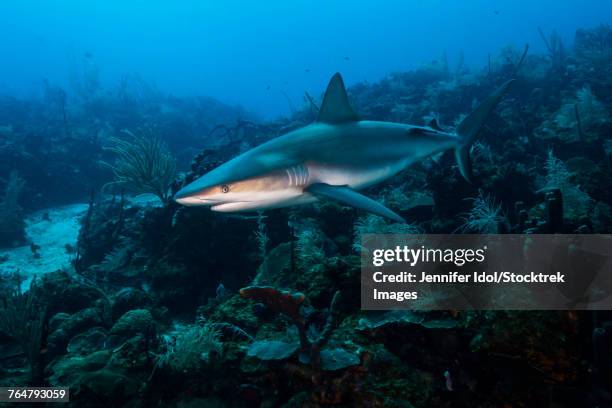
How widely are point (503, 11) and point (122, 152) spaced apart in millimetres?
195826

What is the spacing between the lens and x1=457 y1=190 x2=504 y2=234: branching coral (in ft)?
15.9

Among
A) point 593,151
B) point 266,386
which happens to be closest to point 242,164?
point 266,386

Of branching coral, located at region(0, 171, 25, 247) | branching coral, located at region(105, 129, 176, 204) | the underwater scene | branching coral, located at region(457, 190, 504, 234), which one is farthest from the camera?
branching coral, located at region(0, 171, 25, 247)

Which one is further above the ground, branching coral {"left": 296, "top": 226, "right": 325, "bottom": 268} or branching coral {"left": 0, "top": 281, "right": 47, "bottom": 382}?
branching coral {"left": 296, "top": 226, "right": 325, "bottom": 268}

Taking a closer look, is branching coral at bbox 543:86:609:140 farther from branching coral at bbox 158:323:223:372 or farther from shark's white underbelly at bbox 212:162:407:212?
branching coral at bbox 158:323:223:372

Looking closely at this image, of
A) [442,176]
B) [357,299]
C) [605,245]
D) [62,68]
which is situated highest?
[62,68]

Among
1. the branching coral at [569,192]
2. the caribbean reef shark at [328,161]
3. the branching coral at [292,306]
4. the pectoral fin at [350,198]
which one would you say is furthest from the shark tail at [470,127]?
the branching coral at [292,306]

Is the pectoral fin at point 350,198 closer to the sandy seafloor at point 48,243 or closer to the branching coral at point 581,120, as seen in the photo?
the sandy seafloor at point 48,243

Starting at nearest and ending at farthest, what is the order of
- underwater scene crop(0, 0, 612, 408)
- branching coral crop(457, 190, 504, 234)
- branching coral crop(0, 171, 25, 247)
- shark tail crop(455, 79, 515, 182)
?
underwater scene crop(0, 0, 612, 408) < shark tail crop(455, 79, 515, 182) < branching coral crop(457, 190, 504, 234) < branching coral crop(0, 171, 25, 247)

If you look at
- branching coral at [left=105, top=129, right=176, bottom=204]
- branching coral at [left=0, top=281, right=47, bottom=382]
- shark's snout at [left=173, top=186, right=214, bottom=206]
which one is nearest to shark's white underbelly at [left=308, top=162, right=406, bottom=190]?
shark's snout at [left=173, top=186, right=214, bottom=206]

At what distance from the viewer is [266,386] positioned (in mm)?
3170

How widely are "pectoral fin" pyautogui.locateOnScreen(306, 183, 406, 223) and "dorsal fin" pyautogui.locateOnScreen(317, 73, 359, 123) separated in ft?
3.11

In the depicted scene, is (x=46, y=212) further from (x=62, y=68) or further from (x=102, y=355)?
(x=62, y=68)

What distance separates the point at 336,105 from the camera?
4.11 meters
